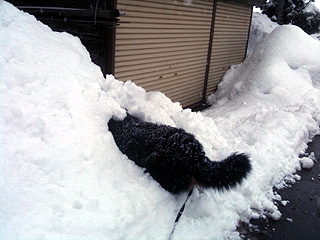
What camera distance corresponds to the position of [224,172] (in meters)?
3.57

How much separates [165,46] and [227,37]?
4.18 meters

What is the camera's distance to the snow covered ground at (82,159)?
2.66 meters

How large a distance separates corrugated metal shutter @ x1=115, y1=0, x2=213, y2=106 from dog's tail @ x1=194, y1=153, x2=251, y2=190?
9.79 ft

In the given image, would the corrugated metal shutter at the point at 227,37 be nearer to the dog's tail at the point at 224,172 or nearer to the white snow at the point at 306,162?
the white snow at the point at 306,162

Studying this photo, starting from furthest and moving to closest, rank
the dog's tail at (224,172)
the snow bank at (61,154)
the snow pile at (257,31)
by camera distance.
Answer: the snow pile at (257,31) < the dog's tail at (224,172) < the snow bank at (61,154)

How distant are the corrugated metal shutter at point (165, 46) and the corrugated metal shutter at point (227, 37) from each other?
2.41 feet

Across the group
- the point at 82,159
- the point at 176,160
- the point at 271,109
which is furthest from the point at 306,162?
the point at 82,159

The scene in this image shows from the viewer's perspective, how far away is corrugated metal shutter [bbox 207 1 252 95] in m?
9.85

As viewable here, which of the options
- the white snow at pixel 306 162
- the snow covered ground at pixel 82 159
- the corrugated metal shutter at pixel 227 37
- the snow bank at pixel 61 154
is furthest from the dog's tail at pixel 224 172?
the corrugated metal shutter at pixel 227 37

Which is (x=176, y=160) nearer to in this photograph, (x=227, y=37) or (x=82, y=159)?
(x=82, y=159)

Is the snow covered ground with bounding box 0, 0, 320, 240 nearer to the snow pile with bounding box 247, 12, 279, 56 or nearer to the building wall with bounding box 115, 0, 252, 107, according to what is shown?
the building wall with bounding box 115, 0, 252, 107

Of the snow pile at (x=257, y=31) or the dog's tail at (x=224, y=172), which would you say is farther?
the snow pile at (x=257, y=31)

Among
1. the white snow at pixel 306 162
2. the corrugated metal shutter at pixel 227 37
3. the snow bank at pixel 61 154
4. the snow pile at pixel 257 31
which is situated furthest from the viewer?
the snow pile at pixel 257 31

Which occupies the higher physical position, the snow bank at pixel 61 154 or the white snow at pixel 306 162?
the snow bank at pixel 61 154
